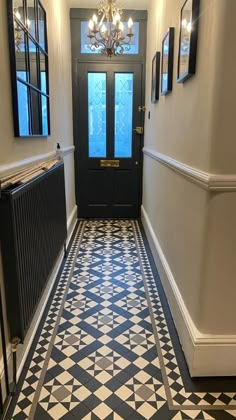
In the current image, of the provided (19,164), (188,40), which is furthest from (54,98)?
(188,40)

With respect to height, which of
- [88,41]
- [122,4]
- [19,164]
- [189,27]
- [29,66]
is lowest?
[19,164]

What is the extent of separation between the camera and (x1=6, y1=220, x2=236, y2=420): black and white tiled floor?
4.91 ft

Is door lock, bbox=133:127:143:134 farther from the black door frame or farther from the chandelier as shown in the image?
the chandelier

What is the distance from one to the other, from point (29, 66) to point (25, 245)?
46.3 inches

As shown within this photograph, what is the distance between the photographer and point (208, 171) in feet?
4.89

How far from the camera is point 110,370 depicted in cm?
174

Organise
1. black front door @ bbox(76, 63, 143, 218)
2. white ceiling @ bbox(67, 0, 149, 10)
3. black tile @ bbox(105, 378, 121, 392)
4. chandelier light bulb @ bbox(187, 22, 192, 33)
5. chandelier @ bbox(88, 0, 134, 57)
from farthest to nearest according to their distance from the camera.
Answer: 1. black front door @ bbox(76, 63, 143, 218)
2. white ceiling @ bbox(67, 0, 149, 10)
3. chandelier @ bbox(88, 0, 134, 57)
4. chandelier light bulb @ bbox(187, 22, 192, 33)
5. black tile @ bbox(105, 378, 121, 392)

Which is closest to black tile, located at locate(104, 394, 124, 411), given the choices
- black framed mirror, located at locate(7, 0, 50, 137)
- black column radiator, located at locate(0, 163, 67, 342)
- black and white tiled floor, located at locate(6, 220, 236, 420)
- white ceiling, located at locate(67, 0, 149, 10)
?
black and white tiled floor, located at locate(6, 220, 236, 420)

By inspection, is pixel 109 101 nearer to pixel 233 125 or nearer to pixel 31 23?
pixel 31 23

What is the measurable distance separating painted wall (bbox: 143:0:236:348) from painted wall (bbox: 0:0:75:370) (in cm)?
95

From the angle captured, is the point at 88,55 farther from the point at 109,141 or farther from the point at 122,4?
the point at 109,141

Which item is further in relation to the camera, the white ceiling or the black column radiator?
the white ceiling

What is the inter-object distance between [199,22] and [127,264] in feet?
6.78

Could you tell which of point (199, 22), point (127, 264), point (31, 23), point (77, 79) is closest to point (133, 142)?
point (77, 79)
